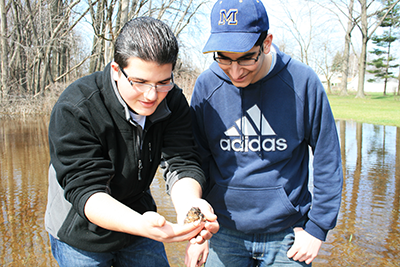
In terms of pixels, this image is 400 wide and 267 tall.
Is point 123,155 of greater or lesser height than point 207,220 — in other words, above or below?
above

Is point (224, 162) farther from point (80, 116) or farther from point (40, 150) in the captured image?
point (40, 150)

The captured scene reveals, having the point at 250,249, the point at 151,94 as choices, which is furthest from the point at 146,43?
the point at 250,249

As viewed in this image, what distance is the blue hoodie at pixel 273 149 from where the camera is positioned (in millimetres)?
2006

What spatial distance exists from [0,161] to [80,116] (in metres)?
6.92

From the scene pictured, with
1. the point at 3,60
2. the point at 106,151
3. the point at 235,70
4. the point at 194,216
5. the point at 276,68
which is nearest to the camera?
the point at 194,216

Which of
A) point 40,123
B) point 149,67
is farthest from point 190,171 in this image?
point 40,123

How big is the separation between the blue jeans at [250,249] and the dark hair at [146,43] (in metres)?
1.19

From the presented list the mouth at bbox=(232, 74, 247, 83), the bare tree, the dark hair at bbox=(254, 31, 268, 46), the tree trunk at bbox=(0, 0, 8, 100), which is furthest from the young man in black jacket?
the bare tree

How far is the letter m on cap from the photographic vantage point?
6.18ft

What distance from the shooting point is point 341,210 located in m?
4.91

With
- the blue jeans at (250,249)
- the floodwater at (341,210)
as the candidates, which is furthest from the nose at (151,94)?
the floodwater at (341,210)

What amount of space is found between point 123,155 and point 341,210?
4.08 m

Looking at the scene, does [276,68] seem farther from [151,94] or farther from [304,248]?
[304,248]

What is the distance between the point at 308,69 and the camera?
2.05 meters
